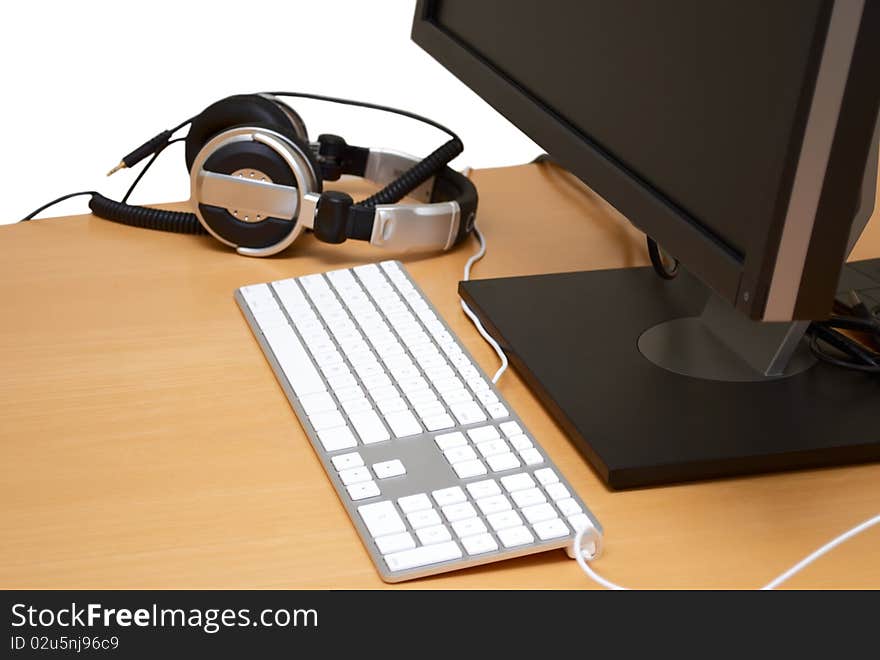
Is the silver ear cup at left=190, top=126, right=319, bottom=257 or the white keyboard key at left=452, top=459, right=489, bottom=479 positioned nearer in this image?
the white keyboard key at left=452, top=459, right=489, bottom=479

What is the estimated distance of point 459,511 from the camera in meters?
0.84

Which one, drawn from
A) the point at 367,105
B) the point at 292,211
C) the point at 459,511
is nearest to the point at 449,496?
the point at 459,511

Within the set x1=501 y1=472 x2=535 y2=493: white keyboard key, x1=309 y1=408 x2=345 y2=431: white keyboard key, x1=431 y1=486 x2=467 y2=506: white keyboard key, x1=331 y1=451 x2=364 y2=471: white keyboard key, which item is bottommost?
x1=309 y1=408 x2=345 y2=431: white keyboard key

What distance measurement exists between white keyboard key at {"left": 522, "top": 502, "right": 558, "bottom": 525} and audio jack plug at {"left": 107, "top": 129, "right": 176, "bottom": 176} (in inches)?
28.3

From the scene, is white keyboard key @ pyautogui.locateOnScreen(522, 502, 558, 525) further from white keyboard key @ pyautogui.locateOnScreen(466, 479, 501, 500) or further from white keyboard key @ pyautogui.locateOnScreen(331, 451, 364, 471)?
white keyboard key @ pyautogui.locateOnScreen(331, 451, 364, 471)

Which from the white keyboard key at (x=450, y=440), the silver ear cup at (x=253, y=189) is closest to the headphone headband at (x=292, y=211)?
the silver ear cup at (x=253, y=189)

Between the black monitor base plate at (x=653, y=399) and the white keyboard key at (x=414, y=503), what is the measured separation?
5.3 inches

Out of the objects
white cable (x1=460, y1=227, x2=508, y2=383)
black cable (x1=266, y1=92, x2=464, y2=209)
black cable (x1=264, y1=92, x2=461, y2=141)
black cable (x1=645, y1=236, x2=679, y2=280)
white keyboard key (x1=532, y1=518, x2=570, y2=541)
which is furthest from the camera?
black cable (x1=264, y1=92, x2=461, y2=141)

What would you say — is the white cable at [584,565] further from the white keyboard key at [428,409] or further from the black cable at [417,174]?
the black cable at [417,174]

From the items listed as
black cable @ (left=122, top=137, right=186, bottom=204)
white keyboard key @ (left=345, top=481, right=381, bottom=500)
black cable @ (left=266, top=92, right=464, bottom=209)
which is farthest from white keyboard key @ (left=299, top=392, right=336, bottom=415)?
black cable @ (left=122, top=137, right=186, bottom=204)

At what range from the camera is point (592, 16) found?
1.03 m

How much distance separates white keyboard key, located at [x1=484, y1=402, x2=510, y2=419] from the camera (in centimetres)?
95
